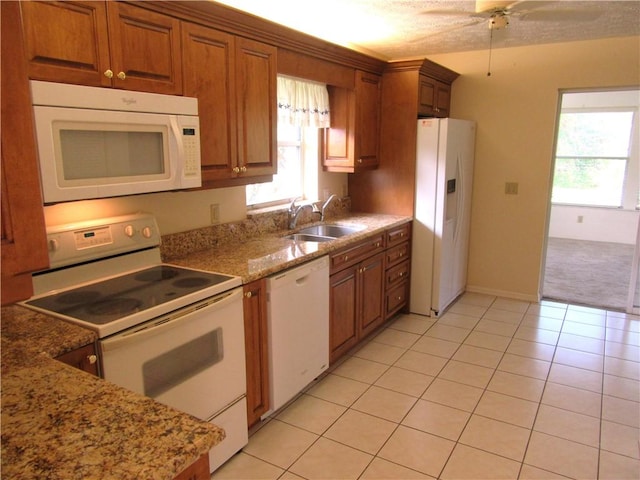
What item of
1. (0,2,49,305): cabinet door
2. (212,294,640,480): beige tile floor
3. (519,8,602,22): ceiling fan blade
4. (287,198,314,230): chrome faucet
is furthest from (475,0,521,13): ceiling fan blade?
(0,2,49,305): cabinet door

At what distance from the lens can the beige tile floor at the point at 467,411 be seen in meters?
2.21

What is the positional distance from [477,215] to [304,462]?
127 inches

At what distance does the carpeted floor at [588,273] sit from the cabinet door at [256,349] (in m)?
3.43

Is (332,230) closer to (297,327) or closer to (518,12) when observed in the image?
(297,327)

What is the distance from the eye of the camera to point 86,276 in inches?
81.0

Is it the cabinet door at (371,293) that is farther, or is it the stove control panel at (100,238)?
the cabinet door at (371,293)

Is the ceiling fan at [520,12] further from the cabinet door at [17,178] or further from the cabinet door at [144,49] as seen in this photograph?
the cabinet door at [17,178]

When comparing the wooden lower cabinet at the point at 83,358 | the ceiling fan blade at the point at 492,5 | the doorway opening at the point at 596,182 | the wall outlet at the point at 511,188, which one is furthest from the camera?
the doorway opening at the point at 596,182

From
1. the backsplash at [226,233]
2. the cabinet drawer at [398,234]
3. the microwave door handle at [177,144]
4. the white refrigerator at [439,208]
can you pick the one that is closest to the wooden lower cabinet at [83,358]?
the microwave door handle at [177,144]

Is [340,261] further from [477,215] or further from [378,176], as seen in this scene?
[477,215]

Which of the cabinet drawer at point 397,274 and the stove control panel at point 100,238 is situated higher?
the stove control panel at point 100,238

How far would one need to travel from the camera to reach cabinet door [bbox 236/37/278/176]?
2.55m

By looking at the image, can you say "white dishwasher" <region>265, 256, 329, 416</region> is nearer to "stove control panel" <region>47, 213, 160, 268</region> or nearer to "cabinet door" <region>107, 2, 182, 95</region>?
"stove control panel" <region>47, 213, 160, 268</region>

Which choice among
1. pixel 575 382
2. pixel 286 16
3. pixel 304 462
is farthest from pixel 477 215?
pixel 304 462
